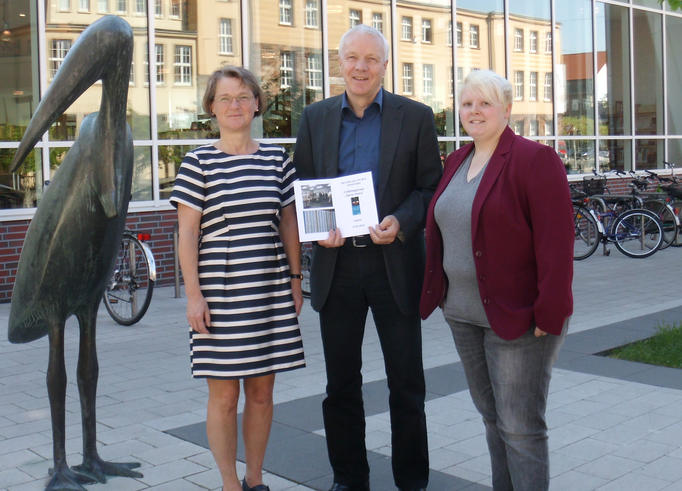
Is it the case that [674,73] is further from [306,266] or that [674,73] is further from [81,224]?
[81,224]

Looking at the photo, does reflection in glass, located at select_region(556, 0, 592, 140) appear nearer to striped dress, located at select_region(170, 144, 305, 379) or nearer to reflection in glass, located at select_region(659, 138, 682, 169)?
reflection in glass, located at select_region(659, 138, 682, 169)

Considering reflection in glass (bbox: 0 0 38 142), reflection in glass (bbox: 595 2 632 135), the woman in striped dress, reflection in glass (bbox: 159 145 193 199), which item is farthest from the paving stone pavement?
reflection in glass (bbox: 595 2 632 135)

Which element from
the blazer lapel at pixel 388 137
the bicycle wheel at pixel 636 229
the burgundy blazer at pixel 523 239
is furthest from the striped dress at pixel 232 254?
the bicycle wheel at pixel 636 229

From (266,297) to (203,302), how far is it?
0.27m

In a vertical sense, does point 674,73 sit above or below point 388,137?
above

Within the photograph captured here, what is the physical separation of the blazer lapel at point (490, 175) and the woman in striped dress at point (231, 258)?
905 millimetres

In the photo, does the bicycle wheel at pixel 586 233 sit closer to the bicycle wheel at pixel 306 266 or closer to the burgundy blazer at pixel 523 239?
the bicycle wheel at pixel 306 266

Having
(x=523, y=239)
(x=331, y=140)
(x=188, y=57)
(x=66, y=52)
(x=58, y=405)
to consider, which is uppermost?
(x=188, y=57)

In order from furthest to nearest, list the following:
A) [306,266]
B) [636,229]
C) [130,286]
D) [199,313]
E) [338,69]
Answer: [636,229]
[338,69]
[306,266]
[130,286]
[199,313]

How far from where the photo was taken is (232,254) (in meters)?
3.57

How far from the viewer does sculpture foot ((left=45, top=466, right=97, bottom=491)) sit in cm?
399

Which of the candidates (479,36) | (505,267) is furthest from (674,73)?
(505,267)

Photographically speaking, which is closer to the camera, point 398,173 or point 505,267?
point 505,267

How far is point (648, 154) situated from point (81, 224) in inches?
696
